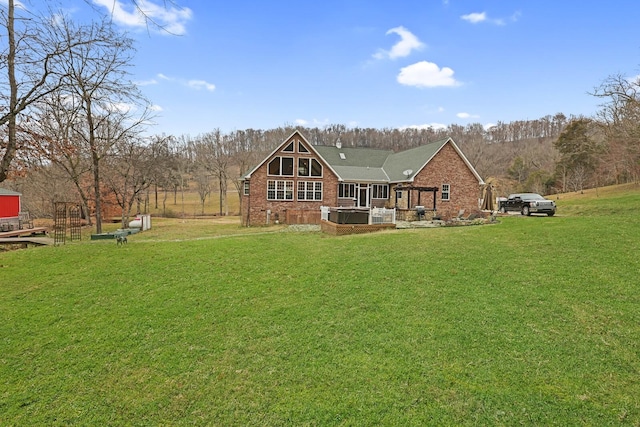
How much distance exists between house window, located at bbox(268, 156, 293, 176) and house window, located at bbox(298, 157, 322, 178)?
0.77 meters

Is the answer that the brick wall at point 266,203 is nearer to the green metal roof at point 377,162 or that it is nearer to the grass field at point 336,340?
the green metal roof at point 377,162

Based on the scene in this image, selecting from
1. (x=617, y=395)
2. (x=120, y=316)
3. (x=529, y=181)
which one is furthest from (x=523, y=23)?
(x=529, y=181)

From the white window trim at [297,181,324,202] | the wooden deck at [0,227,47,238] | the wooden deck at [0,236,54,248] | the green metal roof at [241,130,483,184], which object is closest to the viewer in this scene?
the wooden deck at [0,236,54,248]

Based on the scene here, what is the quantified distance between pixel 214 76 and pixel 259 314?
10.5 meters

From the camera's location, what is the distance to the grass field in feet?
14.3

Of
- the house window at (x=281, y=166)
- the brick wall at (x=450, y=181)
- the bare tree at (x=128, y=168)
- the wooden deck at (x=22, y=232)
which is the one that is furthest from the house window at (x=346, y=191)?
the wooden deck at (x=22, y=232)

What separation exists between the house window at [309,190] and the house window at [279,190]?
79 centimetres

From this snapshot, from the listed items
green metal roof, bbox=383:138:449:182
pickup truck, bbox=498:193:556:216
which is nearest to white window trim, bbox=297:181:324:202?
green metal roof, bbox=383:138:449:182

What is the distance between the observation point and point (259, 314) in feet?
22.7

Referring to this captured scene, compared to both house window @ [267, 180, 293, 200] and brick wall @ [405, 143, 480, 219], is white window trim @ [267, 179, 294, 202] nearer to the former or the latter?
house window @ [267, 180, 293, 200]

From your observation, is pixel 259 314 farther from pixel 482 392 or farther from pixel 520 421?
pixel 520 421

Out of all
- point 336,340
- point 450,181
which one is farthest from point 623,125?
point 336,340

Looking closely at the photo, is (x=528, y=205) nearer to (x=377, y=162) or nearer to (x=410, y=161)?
(x=410, y=161)

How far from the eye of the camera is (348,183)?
29.4 m
